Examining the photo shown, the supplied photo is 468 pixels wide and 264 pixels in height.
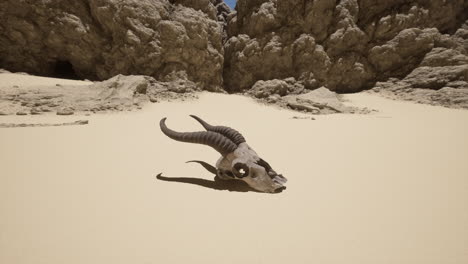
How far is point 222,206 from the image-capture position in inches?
67.5

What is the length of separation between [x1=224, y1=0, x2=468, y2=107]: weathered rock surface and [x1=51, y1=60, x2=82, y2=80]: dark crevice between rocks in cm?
686

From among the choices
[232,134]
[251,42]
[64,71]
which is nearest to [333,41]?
[251,42]

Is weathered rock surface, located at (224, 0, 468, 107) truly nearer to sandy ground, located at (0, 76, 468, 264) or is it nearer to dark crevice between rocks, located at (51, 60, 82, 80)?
dark crevice between rocks, located at (51, 60, 82, 80)

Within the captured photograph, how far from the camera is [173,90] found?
8320mm

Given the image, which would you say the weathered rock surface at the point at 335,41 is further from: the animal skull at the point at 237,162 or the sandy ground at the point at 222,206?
the animal skull at the point at 237,162

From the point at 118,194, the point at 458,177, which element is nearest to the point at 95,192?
the point at 118,194

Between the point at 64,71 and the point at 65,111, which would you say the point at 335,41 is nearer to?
the point at 65,111

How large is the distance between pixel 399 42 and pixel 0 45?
1572cm

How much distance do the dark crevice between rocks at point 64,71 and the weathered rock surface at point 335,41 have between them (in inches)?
270

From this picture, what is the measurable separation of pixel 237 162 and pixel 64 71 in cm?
988

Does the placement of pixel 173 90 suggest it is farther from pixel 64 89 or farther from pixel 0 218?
pixel 0 218

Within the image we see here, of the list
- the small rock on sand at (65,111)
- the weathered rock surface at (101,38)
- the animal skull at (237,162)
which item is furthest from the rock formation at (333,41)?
the animal skull at (237,162)

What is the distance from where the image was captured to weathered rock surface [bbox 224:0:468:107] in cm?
996

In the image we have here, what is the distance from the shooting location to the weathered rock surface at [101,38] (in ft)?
25.2
